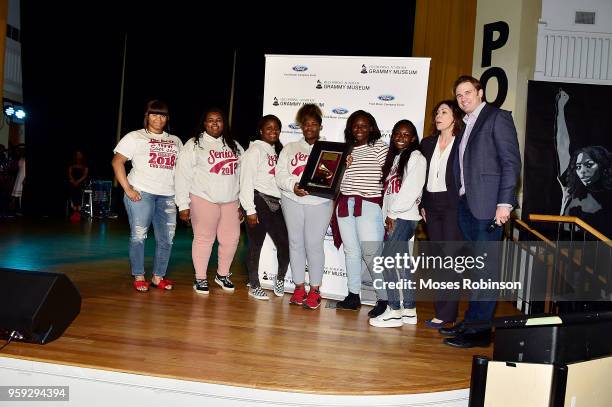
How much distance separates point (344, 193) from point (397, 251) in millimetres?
508

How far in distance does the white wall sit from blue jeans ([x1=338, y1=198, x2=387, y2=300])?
A: 4.14m

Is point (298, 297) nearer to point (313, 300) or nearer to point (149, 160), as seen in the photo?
point (313, 300)

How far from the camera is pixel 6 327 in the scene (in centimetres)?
251

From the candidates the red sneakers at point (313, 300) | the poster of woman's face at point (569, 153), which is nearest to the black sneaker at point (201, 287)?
the red sneakers at point (313, 300)

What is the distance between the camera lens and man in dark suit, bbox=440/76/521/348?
3014mm

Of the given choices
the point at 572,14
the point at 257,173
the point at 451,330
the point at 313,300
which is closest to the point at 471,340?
the point at 451,330

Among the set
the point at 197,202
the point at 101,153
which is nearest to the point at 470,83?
the point at 197,202

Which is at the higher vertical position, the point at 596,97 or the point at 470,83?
the point at 596,97

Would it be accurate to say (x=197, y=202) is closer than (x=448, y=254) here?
No

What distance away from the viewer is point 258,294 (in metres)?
4.12

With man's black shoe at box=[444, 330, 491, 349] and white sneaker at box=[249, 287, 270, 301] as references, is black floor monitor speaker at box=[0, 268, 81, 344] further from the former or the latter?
man's black shoe at box=[444, 330, 491, 349]

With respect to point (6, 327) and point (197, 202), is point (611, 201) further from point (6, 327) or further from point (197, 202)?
point (6, 327)

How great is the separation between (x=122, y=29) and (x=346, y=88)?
19.6 ft

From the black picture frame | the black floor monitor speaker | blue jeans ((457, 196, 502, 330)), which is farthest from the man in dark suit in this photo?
the black floor monitor speaker
